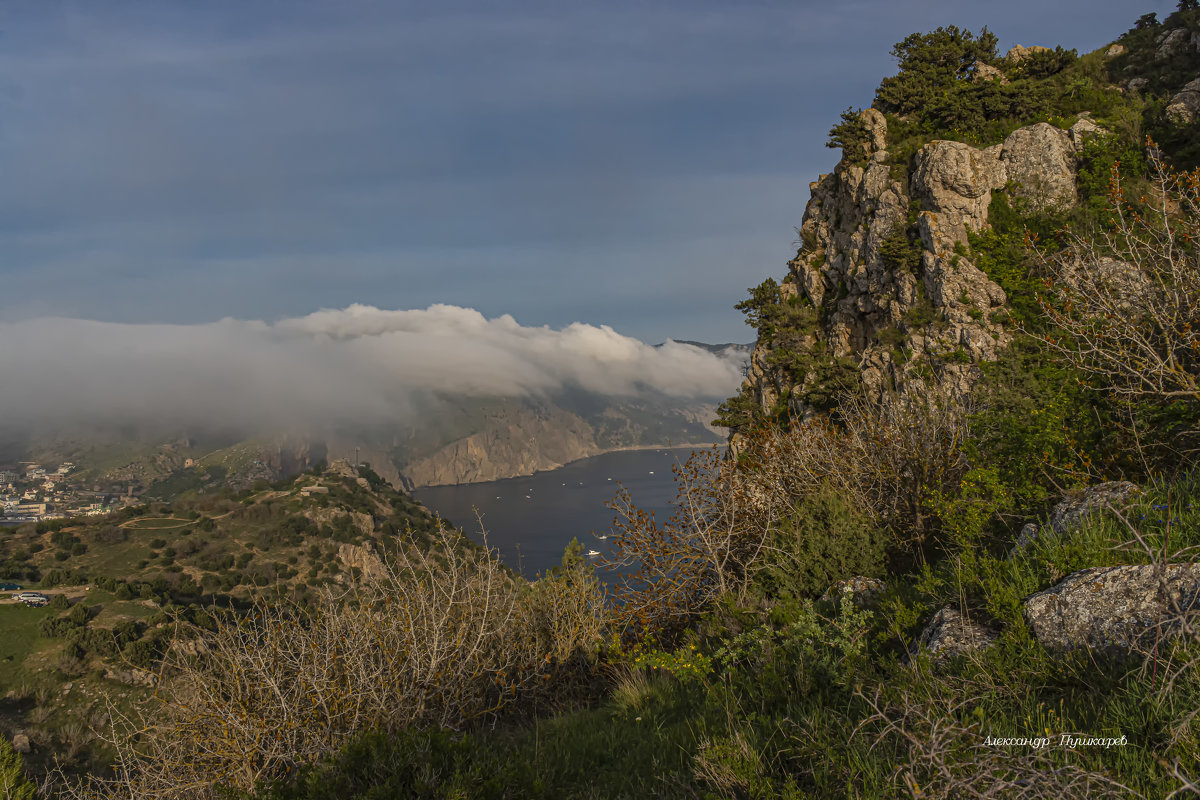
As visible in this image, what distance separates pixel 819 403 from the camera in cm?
2180

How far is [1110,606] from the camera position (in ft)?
12.5

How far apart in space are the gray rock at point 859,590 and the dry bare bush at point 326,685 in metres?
3.42

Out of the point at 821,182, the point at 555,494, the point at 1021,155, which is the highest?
the point at 821,182

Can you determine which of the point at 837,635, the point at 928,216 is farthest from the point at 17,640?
the point at 928,216

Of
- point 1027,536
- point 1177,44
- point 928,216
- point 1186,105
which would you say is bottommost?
point 1027,536

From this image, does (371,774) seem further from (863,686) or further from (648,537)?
(648,537)

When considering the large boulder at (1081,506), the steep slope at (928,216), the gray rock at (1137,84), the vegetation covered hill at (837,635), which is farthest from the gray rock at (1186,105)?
the large boulder at (1081,506)

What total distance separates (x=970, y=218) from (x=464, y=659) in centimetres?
2219

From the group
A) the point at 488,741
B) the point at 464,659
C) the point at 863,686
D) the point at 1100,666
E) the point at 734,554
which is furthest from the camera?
the point at 734,554

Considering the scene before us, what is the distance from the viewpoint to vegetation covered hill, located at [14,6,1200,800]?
10.6 feet

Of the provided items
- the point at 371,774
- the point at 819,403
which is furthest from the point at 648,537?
the point at 819,403

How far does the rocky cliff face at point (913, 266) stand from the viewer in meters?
19.4

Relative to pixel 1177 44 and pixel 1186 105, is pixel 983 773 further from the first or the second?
pixel 1177 44

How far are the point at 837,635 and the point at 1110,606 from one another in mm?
2216
